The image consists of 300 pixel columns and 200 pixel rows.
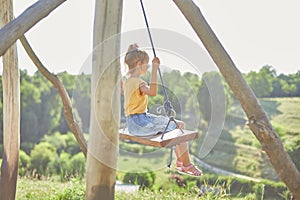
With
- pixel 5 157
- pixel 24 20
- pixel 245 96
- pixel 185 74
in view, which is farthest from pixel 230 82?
pixel 5 157

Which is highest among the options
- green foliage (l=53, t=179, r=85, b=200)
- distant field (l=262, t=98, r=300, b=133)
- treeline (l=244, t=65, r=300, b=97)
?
treeline (l=244, t=65, r=300, b=97)

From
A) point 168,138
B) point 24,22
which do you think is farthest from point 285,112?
point 24,22

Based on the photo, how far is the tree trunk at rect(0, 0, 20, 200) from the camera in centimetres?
337

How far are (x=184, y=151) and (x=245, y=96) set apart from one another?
0.46 meters

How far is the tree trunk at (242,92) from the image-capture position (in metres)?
2.26

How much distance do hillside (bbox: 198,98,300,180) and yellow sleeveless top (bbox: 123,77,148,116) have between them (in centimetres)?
421

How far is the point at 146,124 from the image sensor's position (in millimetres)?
2260

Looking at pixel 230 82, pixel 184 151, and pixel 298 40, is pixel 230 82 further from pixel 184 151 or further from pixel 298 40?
pixel 298 40

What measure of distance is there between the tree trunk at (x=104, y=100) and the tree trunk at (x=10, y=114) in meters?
1.26

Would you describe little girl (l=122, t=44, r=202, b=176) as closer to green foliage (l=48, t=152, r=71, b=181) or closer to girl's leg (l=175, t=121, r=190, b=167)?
girl's leg (l=175, t=121, r=190, b=167)

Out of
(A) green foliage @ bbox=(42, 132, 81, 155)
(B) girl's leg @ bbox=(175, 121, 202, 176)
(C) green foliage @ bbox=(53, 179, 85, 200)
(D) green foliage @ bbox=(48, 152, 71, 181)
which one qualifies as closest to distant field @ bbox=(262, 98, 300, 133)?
(C) green foliage @ bbox=(53, 179, 85, 200)

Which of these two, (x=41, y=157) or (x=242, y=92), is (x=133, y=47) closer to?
(x=242, y=92)

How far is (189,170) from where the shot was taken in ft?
8.17

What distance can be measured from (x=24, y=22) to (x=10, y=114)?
64.1 inches
